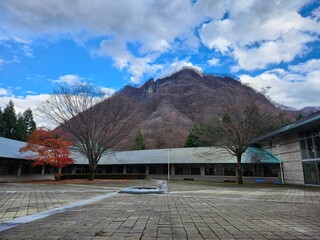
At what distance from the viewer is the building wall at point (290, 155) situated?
20828mm

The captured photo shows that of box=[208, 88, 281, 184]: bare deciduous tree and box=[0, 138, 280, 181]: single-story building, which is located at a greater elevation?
box=[208, 88, 281, 184]: bare deciduous tree

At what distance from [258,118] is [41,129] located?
2178 cm

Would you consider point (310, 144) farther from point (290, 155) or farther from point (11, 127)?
point (11, 127)

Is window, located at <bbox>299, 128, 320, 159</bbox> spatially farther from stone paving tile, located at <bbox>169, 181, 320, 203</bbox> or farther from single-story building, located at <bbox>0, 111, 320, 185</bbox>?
stone paving tile, located at <bbox>169, 181, 320, 203</bbox>

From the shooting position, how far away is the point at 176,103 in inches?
3105

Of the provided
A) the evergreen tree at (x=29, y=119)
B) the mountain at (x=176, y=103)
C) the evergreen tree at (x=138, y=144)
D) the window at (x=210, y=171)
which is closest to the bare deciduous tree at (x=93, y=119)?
the mountain at (x=176, y=103)

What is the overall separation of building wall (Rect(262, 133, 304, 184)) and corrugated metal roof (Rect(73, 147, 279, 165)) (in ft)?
3.23

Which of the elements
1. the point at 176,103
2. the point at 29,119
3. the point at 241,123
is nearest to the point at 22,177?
the point at 241,123

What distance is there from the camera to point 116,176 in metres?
29.4

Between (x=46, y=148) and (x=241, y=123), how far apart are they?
19493 millimetres

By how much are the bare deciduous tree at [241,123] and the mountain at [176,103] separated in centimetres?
170

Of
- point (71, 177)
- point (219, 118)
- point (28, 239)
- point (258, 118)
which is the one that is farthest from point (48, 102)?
point (28, 239)

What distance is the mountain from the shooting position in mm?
39231

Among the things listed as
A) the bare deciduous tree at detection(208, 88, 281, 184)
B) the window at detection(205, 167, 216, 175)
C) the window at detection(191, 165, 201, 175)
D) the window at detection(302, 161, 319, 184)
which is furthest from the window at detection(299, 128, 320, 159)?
the window at detection(191, 165, 201, 175)
